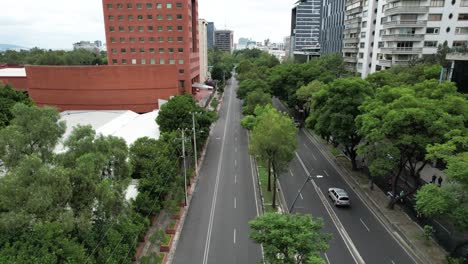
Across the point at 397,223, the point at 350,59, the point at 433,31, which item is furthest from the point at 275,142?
the point at 350,59

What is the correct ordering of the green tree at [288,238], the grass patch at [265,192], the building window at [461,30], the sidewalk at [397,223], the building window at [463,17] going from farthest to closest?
the building window at [461,30] → the building window at [463,17] → the grass patch at [265,192] → the sidewalk at [397,223] → the green tree at [288,238]

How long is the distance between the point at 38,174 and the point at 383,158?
25.6m

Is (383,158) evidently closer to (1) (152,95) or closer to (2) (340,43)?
(1) (152,95)

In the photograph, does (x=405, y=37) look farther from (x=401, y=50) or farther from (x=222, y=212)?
(x=222, y=212)

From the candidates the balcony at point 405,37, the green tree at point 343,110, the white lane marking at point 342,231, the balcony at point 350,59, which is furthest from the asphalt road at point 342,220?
the balcony at point 350,59

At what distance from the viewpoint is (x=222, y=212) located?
28844 mm

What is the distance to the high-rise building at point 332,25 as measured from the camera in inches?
3730

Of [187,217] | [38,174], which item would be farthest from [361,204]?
[38,174]

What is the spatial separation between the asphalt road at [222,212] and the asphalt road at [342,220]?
5.03 metres

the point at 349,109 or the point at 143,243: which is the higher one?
the point at 349,109

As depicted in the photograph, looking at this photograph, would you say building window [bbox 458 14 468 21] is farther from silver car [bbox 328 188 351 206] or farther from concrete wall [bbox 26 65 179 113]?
concrete wall [bbox 26 65 179 113]

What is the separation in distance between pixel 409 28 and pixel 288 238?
57160mm

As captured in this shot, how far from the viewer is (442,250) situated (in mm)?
22484

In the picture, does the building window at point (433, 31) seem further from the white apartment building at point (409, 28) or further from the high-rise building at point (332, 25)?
the high-rise building at point (332, 25)
